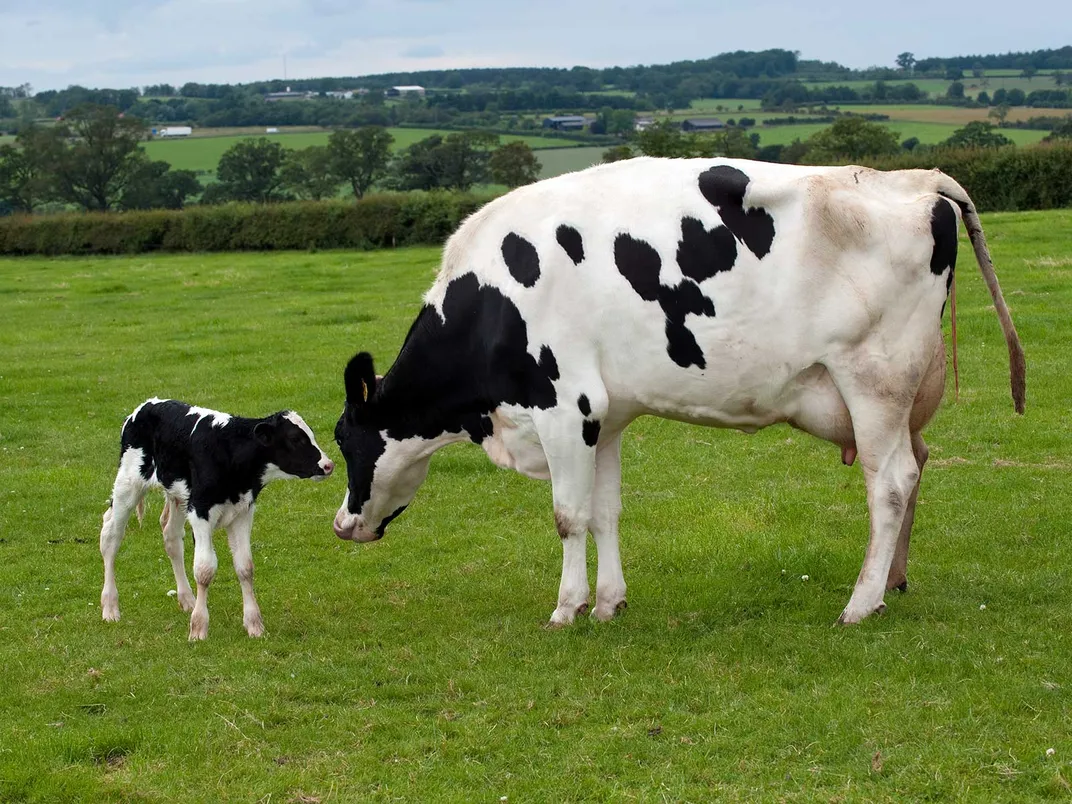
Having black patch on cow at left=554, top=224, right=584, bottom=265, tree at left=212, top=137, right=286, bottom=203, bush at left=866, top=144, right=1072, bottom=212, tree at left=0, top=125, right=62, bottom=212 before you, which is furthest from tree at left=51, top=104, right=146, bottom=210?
black patch on cow at left=554, top=224, right=584, bottom=265

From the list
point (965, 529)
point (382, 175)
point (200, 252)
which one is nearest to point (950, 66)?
point (382, 175)

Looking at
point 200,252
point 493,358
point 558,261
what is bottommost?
point 200,252

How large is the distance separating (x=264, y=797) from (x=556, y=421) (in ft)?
11.1

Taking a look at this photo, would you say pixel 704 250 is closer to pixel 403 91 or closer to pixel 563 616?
pixel 563 616

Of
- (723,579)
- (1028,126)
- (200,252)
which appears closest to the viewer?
(723,579)

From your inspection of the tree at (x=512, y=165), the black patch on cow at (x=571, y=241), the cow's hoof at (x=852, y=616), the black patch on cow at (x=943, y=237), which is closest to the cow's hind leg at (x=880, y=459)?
the cow's hoof at (x=852, y=616)

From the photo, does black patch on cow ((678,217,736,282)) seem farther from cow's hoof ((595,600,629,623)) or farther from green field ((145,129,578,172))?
green field ((145,129,578,172))

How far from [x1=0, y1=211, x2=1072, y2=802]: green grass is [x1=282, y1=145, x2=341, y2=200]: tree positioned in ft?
151

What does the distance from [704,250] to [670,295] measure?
365mm

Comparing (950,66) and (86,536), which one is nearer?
(86,536)

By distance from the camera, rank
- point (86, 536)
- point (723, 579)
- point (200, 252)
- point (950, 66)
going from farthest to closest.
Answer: point (950, 66) → point (200, 252) → point (86, 536) → point (723, 579)

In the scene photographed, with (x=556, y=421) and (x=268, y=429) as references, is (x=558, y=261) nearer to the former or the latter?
(x=556, y=421)

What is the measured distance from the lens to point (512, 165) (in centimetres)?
5872

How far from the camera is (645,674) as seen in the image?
25.5 ft
